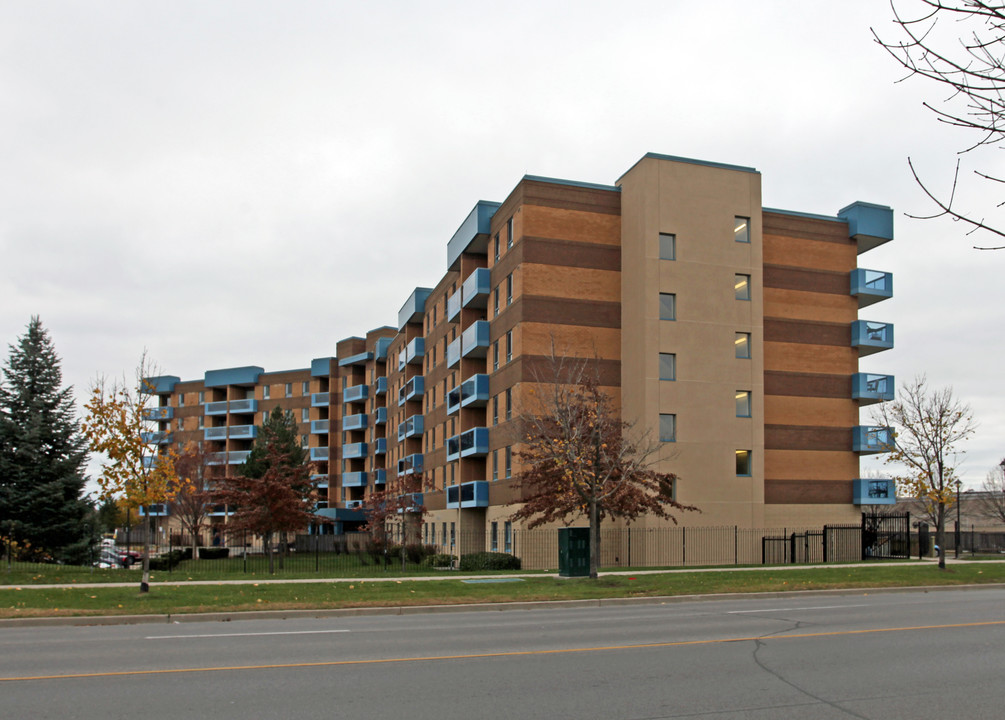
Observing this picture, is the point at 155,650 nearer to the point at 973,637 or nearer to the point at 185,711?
the point at 185,711

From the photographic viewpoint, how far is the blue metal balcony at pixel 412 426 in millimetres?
61656

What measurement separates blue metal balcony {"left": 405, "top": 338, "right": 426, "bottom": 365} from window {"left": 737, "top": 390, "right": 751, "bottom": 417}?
88.5 ft

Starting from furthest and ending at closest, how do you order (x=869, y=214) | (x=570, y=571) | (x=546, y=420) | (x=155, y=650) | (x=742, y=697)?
1. (x=869, y=214)
2. (x=546, y=420)
3. (x=570, y=571)
4. (x=155, y=650)
5. (x=742, y=697)

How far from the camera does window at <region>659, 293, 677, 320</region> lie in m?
39.6

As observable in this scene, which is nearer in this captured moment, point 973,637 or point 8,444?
point 973,637

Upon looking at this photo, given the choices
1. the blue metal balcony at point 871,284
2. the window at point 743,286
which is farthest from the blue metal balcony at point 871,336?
the window at point 743,286

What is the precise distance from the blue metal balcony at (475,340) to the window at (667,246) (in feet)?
33.2

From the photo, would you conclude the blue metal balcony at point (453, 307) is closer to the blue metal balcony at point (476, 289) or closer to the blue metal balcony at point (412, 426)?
the blue metal balcony at point (476, 289)

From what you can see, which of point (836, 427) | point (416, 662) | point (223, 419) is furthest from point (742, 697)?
point (223, 419)

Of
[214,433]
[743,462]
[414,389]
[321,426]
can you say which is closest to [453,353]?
[414,389]

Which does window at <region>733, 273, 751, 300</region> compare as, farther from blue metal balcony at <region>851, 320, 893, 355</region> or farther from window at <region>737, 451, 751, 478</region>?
window at <region>737, 451, 751, 478</region>

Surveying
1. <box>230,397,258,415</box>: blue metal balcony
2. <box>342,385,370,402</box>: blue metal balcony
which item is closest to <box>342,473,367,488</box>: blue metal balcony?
<box>342,385,370,402</box>: blue metal balcony

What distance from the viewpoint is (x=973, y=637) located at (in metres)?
13.6

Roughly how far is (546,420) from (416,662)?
65.0ft
